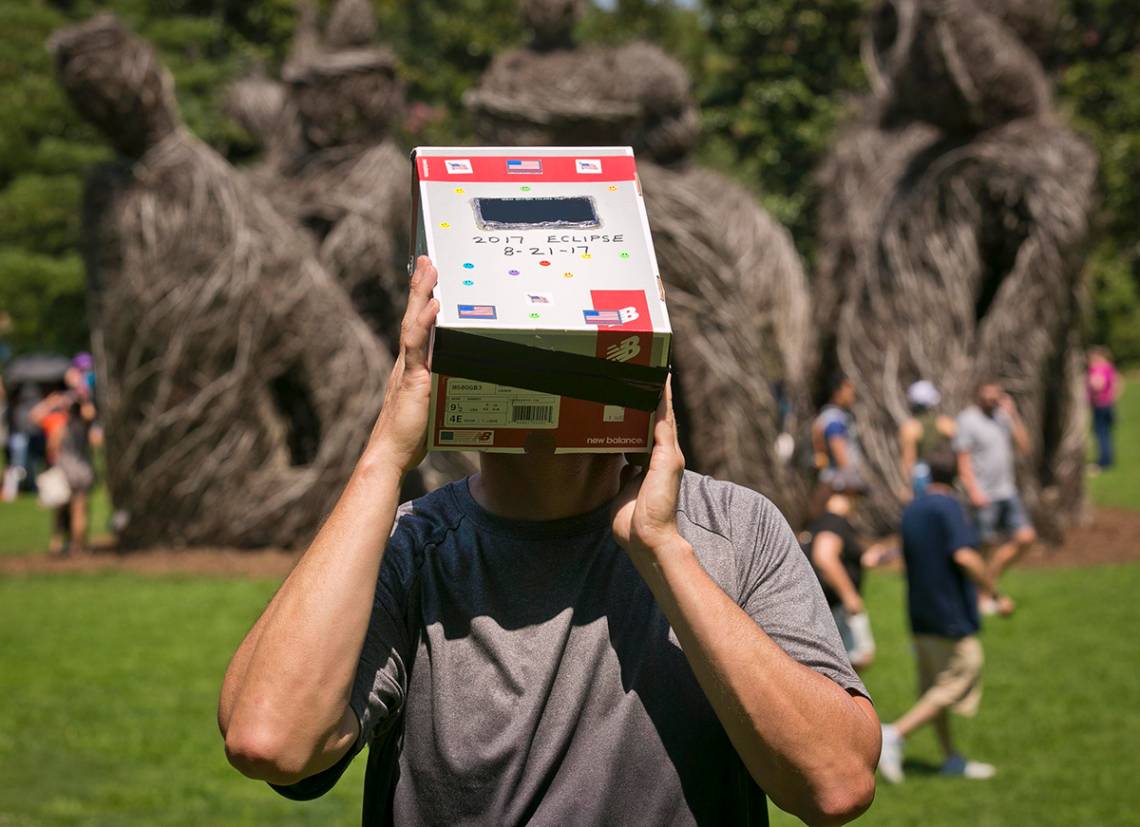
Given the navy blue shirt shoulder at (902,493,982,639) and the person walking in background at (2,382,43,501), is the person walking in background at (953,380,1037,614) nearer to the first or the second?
the navy blue shirt shoulder at (902,493,982,639)

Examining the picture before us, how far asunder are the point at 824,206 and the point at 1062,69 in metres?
6.17

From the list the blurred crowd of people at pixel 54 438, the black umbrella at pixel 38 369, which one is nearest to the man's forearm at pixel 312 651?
the blurred crowd of people at pixel 54 438

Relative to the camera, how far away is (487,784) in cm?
243

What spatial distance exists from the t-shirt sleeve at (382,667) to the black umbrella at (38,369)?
21.3m

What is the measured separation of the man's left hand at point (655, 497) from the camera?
237 centimetres

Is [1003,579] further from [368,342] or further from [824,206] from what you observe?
[824,206]

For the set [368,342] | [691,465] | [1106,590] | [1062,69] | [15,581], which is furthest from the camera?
[1062,69]

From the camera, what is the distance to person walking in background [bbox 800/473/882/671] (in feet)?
24.5

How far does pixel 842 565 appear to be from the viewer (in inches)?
305

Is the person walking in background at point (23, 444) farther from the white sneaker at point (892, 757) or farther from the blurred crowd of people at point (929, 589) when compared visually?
the white sneaker at point (892, 757)

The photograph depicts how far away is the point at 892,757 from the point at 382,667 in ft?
17.1

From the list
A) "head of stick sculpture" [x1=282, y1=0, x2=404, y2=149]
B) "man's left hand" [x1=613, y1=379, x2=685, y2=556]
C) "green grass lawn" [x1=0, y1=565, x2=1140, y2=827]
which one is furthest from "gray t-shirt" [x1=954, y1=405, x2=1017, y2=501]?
"man's left hand" [x1=613, y1=379, x2=685, y2=556]

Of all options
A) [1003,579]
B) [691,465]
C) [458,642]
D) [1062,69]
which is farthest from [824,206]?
[458,642]

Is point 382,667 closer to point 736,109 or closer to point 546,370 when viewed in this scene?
point 546,370
